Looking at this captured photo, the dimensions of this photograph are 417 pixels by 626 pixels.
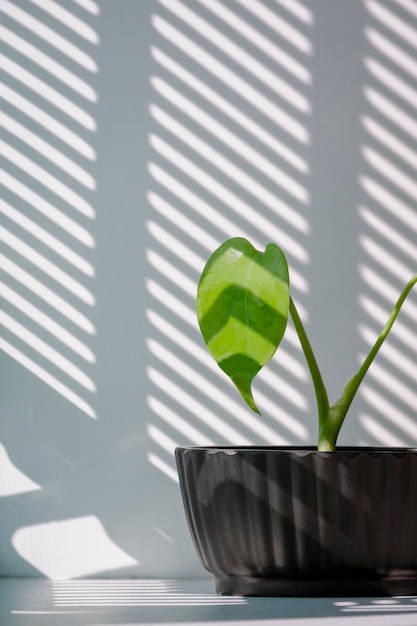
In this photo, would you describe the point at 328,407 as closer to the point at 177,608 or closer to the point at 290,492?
the point at 290,492

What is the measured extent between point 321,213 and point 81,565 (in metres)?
0.58

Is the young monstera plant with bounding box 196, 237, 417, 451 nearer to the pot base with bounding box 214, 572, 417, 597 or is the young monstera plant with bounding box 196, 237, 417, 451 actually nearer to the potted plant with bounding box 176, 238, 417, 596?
the potted plant with bounding box 176, 238, 417, 596

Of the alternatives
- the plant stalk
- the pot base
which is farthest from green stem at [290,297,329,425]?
the pot base

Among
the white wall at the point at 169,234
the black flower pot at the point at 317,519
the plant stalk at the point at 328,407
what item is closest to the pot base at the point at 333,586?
the black flower pot at the point at 317,519

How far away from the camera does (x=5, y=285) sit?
134 cm

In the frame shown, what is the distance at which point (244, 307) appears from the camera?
0.96 meters

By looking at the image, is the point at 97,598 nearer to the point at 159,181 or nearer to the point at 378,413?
the point at 378,413

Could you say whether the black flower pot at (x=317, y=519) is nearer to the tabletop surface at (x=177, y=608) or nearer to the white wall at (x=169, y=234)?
the tabletop surface at (x=177, y=608)

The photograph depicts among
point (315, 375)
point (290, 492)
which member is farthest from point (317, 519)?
point (315, 375)

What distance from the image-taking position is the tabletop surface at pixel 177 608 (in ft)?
2.90

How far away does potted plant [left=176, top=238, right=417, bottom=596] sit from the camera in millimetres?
955

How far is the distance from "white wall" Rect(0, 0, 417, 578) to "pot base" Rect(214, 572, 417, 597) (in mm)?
261

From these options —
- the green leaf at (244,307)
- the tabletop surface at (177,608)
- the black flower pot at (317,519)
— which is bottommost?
the tabletop surface at (177,608)

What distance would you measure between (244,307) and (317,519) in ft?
0.76
